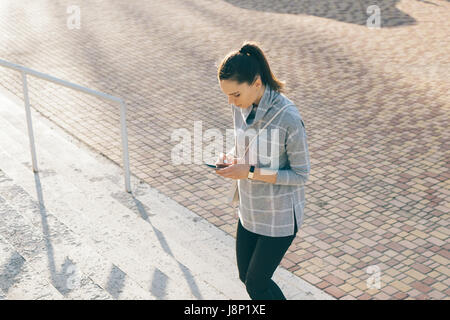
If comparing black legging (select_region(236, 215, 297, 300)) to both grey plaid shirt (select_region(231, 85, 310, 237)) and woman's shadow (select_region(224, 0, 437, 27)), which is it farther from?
woman's shadow (select_region(224, 0, 437, 27))

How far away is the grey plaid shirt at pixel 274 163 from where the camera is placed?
3.31 m

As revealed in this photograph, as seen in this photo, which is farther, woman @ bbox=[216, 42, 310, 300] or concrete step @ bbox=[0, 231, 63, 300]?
concrete step @ bbox=[0, 231, 63, 300]

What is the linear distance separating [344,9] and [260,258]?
11.1 meters

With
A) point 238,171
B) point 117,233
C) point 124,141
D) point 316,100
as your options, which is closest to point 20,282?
point 117,233

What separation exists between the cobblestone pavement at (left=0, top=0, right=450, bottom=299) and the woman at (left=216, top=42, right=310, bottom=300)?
4.23 ft

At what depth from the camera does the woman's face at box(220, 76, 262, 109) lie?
3.26m

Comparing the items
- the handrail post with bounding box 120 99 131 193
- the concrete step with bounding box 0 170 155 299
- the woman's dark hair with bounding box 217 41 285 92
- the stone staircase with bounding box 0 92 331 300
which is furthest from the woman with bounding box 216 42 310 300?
the handrail post with bounding box 120 99 131 193

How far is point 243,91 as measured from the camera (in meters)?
3.28

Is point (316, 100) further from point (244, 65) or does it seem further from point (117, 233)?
point (244, 65)

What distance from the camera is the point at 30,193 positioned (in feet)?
19.0

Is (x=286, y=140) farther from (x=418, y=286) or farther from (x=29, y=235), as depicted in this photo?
(x=29, y=235)

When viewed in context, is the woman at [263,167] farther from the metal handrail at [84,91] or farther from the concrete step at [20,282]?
the metal handrail at [84,91]

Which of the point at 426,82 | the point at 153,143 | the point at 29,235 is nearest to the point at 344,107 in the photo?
the point at 426,82

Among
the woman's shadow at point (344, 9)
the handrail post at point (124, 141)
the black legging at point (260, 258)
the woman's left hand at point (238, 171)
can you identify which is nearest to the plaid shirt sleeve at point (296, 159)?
the woman's left hand at point (238, 171)
